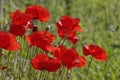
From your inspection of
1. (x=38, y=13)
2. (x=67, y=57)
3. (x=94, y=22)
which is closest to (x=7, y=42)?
(x=67, y=57)

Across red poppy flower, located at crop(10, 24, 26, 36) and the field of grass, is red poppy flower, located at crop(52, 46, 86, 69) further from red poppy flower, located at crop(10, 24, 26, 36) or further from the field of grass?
the field of grass

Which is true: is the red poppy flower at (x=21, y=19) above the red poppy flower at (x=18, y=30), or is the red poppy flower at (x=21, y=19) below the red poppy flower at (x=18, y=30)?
above

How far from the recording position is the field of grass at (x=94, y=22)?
4.64m

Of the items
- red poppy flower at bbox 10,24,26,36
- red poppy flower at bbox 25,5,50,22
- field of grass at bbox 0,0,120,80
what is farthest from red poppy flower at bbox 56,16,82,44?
field of grass at bbox 0,0,120,80

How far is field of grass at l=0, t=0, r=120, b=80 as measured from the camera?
4.64 meters

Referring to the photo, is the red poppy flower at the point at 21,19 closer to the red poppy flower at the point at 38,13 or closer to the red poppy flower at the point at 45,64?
the red poppy flower at the point at 38,13

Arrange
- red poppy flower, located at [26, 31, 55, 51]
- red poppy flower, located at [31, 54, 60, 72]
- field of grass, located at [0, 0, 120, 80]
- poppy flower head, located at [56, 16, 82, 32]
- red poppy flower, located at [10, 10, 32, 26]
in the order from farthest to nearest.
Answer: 1. field of grass, located at [0, 0, 120, 80]
2. poppy flower head, located at [56, 16, 82, 32]
3. red poppy flower, located at [10, 10, 32, 26]
4. red poppy flower, located at [26, 31, 55, 51]
5. red poppy flower, located at [31, 54, 60, 72]

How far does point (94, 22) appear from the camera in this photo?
668 cm

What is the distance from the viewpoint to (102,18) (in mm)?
6895

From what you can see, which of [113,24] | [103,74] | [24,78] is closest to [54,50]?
[24,78]

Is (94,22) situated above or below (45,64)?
below

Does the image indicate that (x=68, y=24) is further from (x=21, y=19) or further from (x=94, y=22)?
(x=94, y=22)

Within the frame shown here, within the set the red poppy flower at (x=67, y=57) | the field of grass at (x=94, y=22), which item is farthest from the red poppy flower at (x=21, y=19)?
the field of grass at (x=94, y=22)

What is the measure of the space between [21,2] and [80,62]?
3970mm
